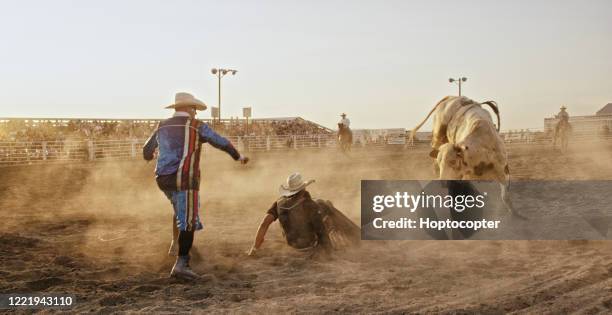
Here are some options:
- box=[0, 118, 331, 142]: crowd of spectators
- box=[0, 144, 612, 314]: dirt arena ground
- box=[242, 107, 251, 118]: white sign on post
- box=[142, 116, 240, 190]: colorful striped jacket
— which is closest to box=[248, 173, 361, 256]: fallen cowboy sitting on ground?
box=[0, 144, 612, 314]: dirt arena ground

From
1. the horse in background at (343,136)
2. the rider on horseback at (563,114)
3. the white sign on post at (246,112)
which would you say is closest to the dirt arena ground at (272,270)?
the horse in background at (343,136)

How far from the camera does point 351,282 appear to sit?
4531mm

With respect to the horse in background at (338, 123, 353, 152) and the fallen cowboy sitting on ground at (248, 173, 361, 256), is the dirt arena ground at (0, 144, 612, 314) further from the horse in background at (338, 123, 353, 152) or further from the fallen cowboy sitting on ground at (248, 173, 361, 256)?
the horse in background at (338, 123, 353, 152)

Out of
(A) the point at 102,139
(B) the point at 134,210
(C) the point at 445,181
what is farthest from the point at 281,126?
(C) the point at 445,181

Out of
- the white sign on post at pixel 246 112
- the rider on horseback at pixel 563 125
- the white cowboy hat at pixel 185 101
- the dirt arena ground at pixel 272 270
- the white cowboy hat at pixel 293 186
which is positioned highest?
the white sign on post at pixel 246 112

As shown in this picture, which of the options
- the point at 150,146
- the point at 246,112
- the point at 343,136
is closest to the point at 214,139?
the point at 150,146

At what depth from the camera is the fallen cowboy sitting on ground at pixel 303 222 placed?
5.59 metres

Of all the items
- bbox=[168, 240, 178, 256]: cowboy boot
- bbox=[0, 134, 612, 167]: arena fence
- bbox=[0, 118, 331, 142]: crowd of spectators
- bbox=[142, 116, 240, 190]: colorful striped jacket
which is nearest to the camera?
bbox=[142, 116, 240, 190]: colorful striped jacket

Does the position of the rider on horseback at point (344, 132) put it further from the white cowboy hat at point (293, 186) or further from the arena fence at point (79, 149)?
the white cowboy hat at point (293, 186)

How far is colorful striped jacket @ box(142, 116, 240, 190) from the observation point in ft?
15.4

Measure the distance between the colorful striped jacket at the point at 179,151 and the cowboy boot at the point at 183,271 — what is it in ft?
2.15

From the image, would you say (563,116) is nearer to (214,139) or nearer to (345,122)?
(345,122)

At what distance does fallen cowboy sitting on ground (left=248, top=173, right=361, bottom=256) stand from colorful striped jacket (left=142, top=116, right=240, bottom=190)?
1.10m

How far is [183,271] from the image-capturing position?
461cm
